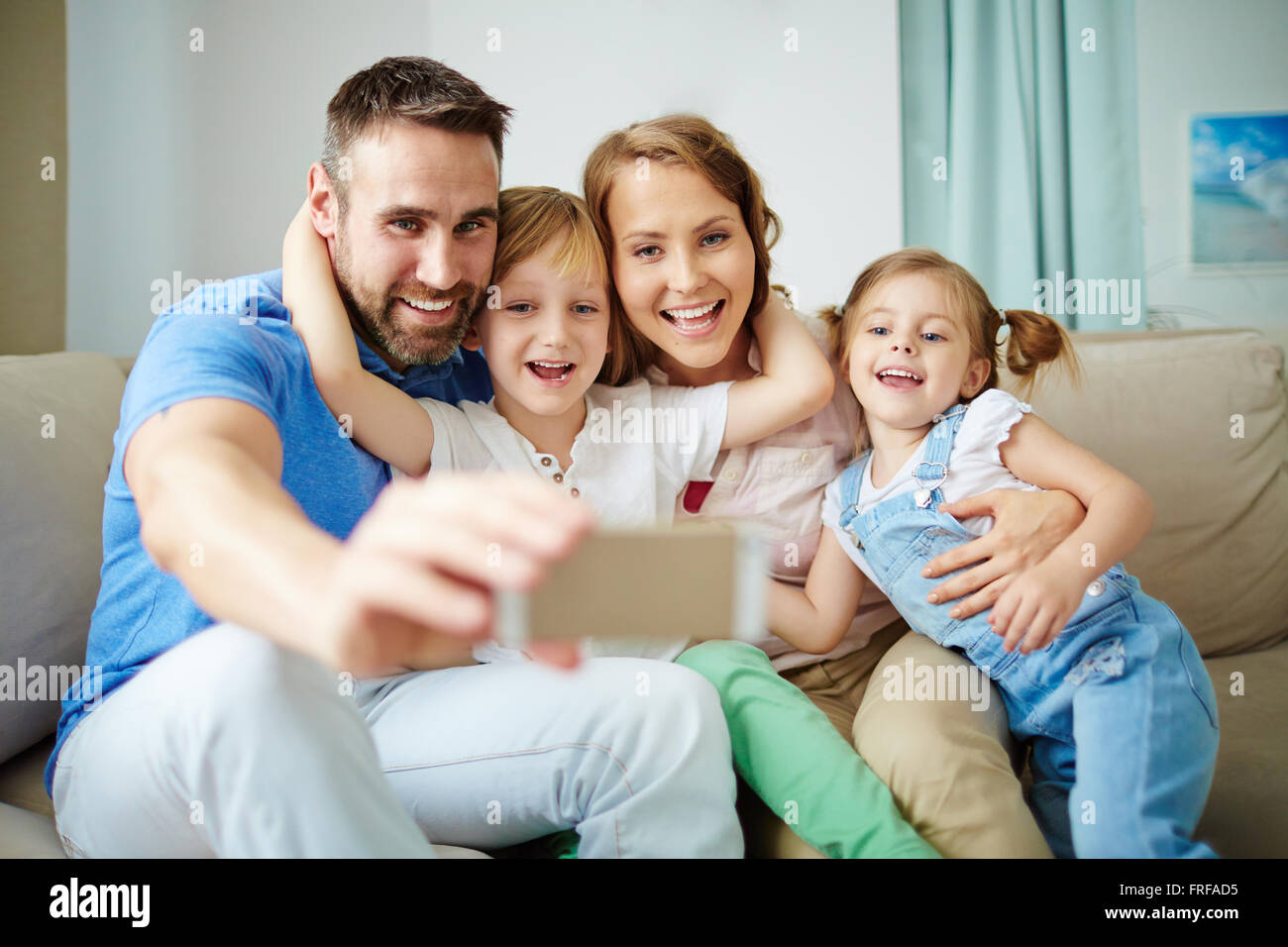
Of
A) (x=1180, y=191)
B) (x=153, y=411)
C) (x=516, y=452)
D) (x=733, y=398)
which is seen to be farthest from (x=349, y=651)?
(x=1180, y=191)

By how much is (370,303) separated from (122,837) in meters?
0.59

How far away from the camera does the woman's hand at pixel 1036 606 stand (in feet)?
3.14

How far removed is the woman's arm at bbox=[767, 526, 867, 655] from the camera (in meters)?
1.14

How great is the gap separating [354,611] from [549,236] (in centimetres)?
77

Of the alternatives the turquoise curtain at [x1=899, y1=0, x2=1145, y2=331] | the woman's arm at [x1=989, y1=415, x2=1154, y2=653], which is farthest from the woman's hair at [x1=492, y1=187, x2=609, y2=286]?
the turquoise curtain at [x1=899, y1=0, x2=1145, y2=331]

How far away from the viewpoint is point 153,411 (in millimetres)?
676

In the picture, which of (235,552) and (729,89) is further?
(729,89)

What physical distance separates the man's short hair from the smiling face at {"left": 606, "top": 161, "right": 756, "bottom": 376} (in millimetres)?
204

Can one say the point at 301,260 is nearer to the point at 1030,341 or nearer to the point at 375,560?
the point at 375,560

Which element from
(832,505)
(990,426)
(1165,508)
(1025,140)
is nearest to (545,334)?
(832,505)

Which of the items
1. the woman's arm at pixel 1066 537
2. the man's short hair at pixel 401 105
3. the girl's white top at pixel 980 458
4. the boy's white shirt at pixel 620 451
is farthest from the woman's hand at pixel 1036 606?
the man's short hair at pixel 401 105

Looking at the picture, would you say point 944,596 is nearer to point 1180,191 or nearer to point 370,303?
point 370,303

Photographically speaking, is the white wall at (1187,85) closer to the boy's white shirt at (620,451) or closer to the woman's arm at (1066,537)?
the woman's arm at (1066,537)

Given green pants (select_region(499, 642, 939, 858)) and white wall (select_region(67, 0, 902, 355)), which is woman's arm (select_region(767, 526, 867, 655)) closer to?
green pants (select_region(499, 642, 939, 858))
